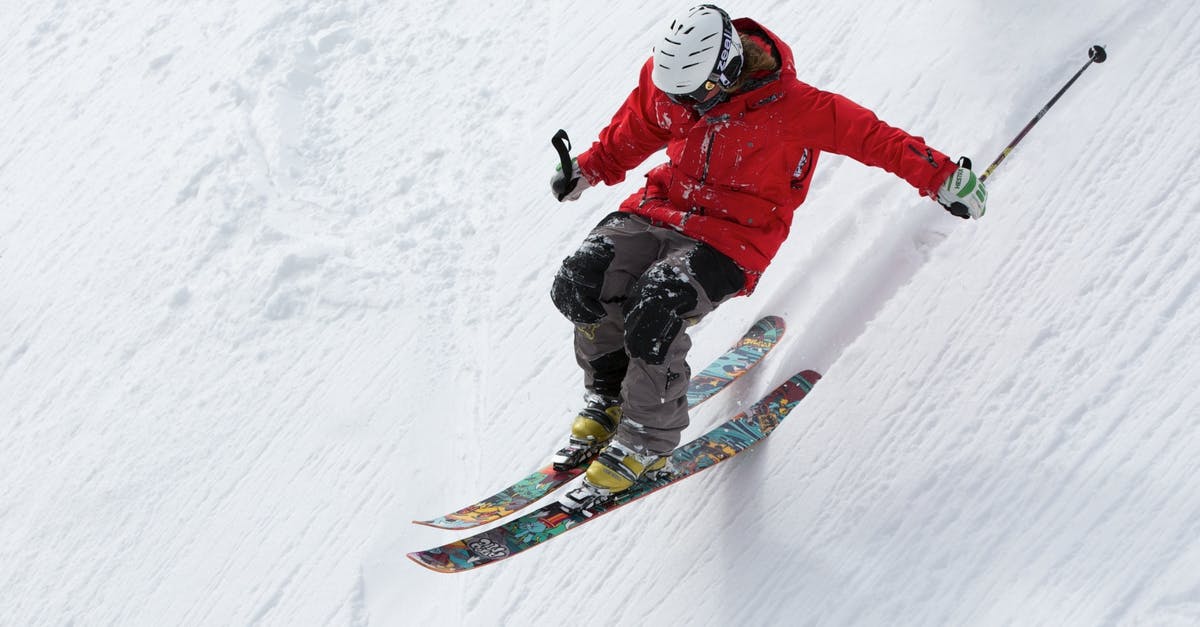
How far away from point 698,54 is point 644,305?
877 millimetres

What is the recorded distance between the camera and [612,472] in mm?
3812

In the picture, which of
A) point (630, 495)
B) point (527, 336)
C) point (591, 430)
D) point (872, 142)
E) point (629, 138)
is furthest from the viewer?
point (527, 336)

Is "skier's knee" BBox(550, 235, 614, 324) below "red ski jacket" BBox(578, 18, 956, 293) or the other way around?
below

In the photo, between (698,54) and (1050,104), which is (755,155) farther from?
(1050,104)

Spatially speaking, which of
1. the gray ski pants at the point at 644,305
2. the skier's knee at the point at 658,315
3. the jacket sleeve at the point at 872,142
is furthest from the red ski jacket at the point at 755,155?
the skier's knee at the point at 658,315

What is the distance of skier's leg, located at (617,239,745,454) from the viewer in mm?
3635

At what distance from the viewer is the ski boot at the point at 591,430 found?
4102 millimetres

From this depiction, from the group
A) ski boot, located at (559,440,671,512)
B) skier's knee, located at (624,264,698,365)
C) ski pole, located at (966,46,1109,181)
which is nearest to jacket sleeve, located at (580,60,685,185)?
skier's knee, located at (624,264,698,365)

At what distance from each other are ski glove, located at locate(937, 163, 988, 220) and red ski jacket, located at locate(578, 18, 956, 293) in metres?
0.03

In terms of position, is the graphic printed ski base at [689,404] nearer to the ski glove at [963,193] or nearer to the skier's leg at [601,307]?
the skier's leg at [601,307]

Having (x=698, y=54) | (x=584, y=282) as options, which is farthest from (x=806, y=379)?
(x=698, y=54)

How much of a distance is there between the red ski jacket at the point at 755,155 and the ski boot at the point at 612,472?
0.75 metres

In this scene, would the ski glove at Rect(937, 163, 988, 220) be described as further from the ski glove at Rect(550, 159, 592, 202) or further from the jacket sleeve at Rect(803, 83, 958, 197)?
the ski glove at Rect(550, 159, 592, 202)

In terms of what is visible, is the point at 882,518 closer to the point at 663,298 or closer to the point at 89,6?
the point at 663,298
